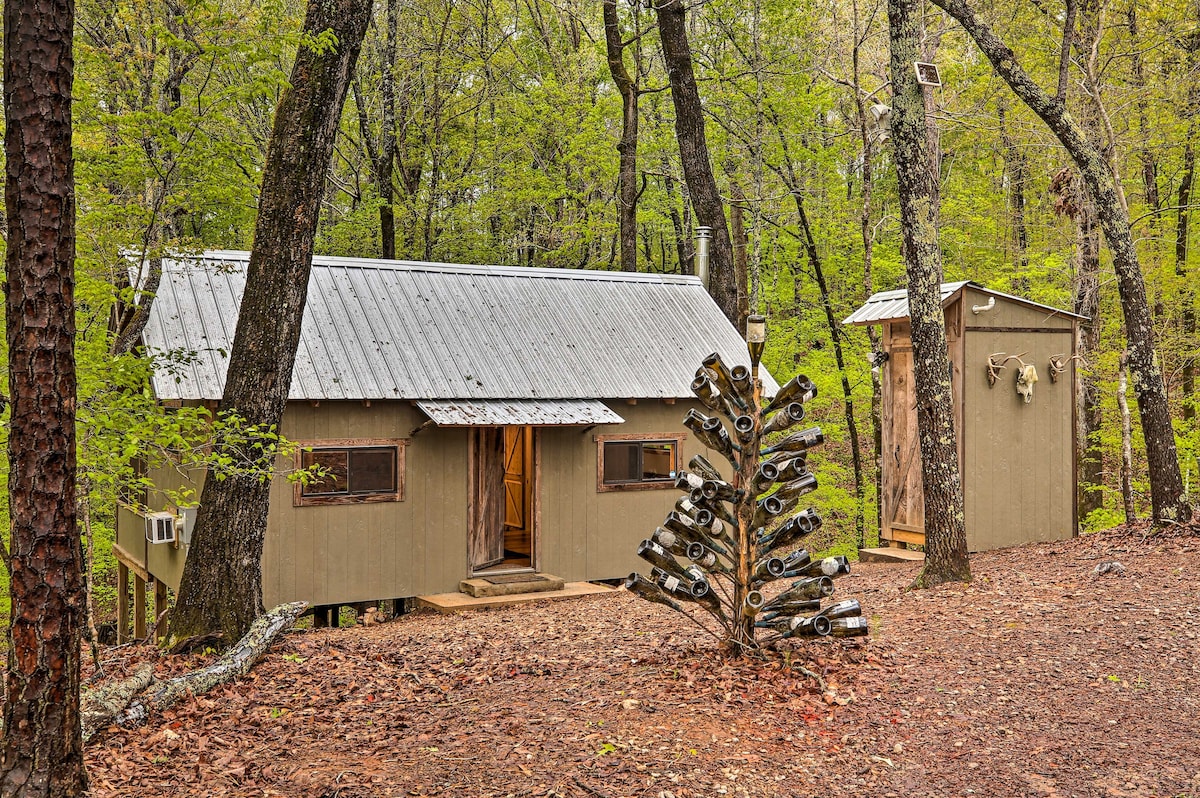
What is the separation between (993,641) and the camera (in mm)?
6570

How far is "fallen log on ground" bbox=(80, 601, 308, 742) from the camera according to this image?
16.9 feet

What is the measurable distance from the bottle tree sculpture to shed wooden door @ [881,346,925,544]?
18.9 feet

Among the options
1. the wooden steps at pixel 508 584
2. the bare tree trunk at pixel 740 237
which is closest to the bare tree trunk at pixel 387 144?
the bare tree trunk at pixel 740 237

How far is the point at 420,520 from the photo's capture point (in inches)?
443

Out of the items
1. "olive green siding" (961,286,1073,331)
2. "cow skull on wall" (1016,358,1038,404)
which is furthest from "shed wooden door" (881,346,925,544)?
"cow skull on wall" (1016,358,1038,404)

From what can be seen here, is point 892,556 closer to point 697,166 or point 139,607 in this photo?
point 697,166

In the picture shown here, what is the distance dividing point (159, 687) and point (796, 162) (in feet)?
58.4

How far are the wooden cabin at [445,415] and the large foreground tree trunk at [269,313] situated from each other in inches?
98.4

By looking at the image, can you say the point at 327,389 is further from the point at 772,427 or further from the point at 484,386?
the point at 772,427

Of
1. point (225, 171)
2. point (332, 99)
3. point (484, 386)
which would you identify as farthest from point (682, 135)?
point (332, 99)

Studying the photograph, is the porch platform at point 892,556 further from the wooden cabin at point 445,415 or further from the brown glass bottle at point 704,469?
the brown glass bottle at point 704,469

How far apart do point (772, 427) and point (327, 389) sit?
6245 millimetres

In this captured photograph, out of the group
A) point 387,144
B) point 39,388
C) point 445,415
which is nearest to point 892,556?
point 445,415

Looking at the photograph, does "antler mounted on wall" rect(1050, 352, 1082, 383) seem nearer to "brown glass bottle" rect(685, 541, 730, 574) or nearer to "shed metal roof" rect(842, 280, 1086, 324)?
"shed metal roof" rect(842, 280, 1086, 324)
